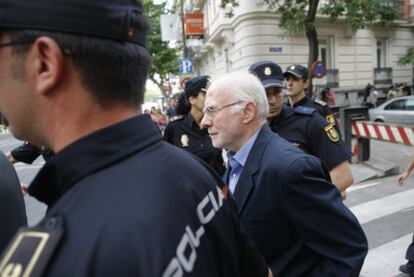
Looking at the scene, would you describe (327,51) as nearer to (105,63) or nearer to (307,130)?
(307,130)

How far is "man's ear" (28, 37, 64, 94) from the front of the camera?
0.81 metres

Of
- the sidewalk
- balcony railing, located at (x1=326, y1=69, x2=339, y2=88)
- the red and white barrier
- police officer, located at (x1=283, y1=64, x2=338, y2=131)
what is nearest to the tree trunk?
the sidewalk

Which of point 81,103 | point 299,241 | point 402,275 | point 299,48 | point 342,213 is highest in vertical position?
point 299,48

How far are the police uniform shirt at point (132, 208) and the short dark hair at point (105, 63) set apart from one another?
0.24 feet

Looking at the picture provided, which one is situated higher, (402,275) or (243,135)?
(243,135)

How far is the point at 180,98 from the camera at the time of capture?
15.9 feet

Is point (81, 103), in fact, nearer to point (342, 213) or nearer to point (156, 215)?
point (156, 215)

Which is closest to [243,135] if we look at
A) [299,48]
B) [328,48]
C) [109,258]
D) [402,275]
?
[109,258]

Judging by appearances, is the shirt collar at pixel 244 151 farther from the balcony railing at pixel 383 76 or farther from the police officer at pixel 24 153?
the balcony railing at pixel 383 76

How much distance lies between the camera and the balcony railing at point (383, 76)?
2113cm

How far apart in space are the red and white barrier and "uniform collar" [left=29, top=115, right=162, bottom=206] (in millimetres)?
7383

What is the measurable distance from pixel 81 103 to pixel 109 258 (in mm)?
348

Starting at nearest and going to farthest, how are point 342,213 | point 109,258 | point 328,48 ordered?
1. point 109,258
2. point 342,213
3. point 328,48

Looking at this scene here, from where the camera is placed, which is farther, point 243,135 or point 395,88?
point 395,88
